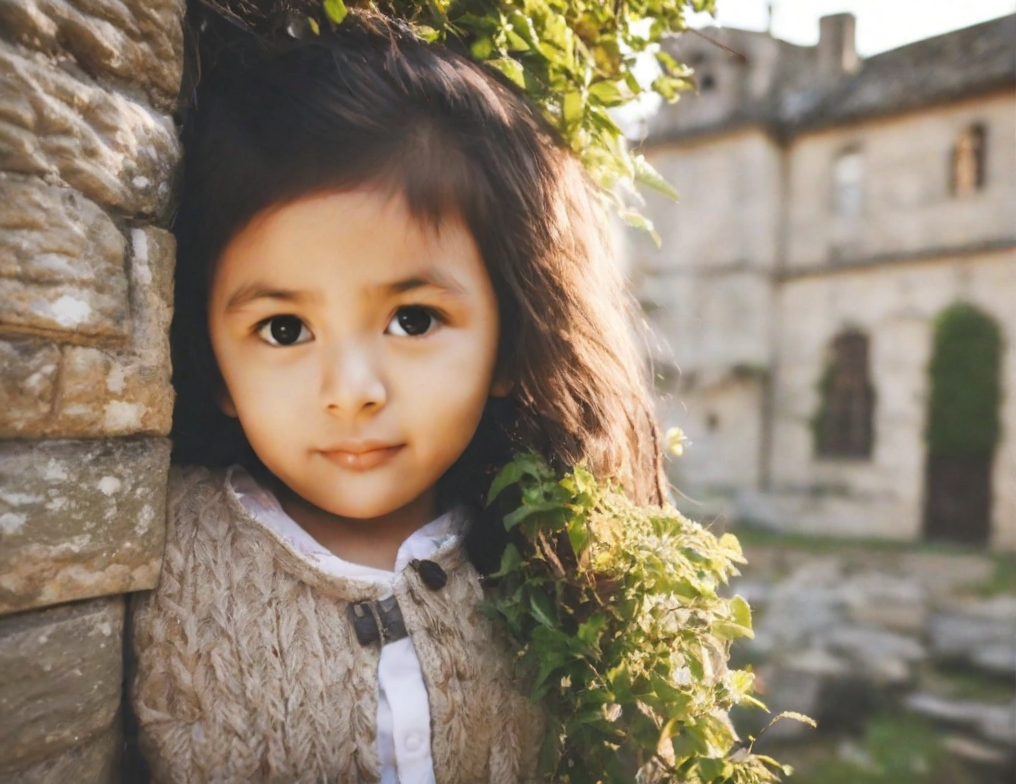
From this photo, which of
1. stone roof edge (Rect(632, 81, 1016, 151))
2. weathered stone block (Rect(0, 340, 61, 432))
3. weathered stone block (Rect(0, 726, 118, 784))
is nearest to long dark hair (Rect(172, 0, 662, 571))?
weathered stone block (Rect(0, 340, 61, 432))

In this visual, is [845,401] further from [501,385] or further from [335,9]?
[335,9]

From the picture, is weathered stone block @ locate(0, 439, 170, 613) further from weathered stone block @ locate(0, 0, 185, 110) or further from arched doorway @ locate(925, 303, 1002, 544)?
arched doorway @ locate(925, 303, 1002, 544)

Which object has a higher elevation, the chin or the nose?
the nose

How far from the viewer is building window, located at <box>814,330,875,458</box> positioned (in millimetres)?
14688

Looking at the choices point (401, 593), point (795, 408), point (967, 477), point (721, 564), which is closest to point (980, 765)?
point (721, 564)

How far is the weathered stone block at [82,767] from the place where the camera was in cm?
103

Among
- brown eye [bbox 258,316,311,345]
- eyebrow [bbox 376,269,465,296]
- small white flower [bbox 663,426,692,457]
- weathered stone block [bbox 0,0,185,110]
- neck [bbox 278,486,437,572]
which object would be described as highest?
weathered stone block [bbox 0,0,185,110]

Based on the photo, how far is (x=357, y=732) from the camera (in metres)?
1.26

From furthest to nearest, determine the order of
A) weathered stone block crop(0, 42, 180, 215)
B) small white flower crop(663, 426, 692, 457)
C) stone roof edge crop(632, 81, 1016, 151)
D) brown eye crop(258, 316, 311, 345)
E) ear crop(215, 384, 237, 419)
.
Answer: stone roof edge crop(632, 81, 1016, 151) → small white flower crop(663, 426, 692, 457) → ear crop(215, 384, 237, 419) → brown eye crop(258, 316, 311, 345) → weathered stone block crop(0, 42, 180, 215)

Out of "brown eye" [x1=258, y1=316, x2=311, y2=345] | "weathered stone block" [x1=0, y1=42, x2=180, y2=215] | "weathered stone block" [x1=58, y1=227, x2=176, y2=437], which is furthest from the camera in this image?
"brown eye" [x1=258, y1=316, x2=311, y2=345]

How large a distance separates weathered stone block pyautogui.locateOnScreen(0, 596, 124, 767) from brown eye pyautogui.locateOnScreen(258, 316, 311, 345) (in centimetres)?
48

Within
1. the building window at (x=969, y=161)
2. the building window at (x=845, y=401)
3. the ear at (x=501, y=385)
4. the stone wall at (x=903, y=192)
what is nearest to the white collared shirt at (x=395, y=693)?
the ear at (x=501, y=385)

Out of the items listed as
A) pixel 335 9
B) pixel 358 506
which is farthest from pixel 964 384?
pixel 335 9

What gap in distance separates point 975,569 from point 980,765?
6077mm
